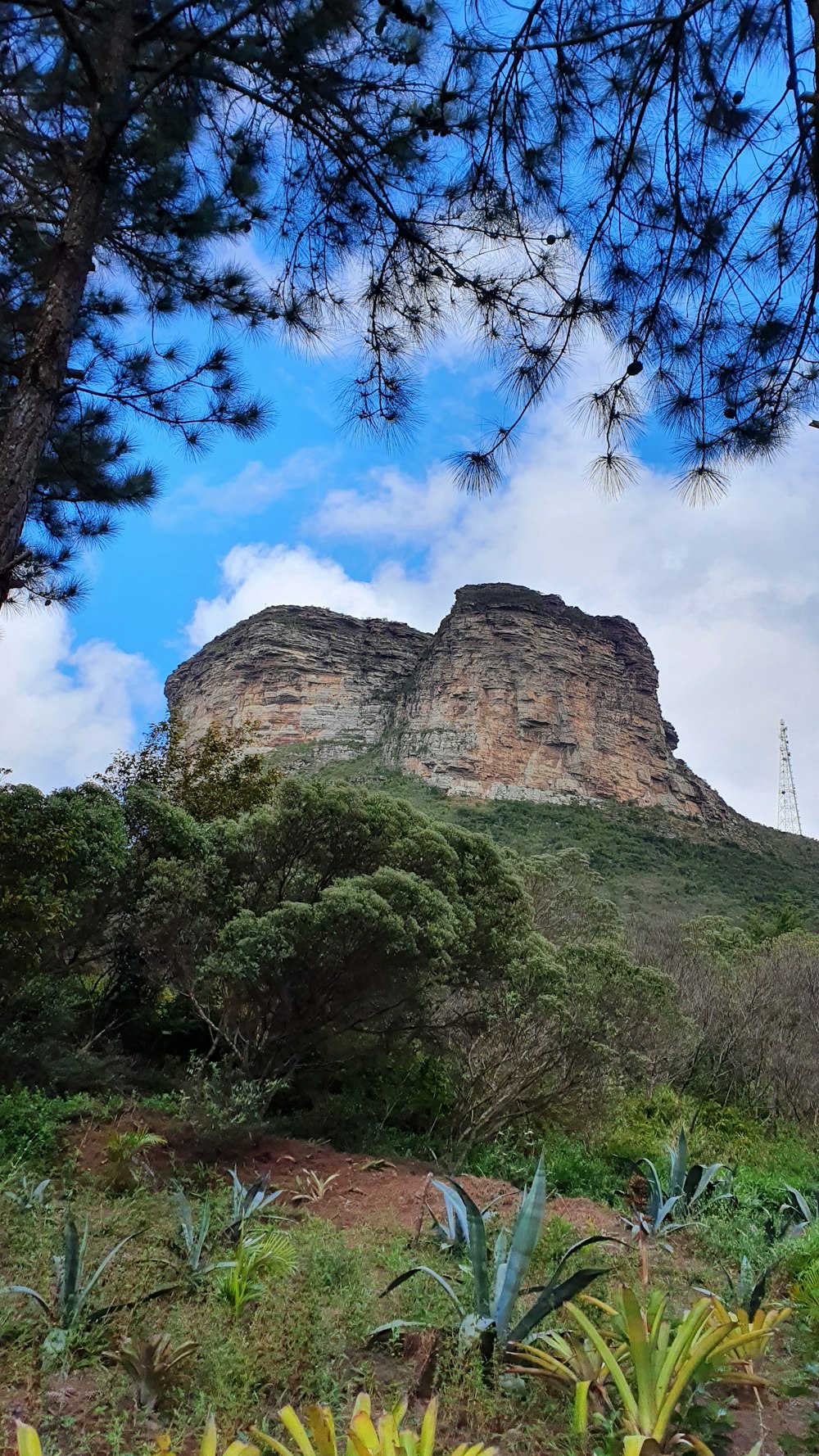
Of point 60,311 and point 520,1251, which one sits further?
point 60,311

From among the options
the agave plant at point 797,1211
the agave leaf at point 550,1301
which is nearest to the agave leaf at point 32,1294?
the agave leaf at point 550,1301

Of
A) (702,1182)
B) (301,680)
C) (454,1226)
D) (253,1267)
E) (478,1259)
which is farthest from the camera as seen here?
(301,680)

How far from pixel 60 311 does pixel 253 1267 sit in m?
4.31

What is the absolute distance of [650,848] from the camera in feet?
132

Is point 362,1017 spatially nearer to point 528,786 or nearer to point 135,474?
point 135,474

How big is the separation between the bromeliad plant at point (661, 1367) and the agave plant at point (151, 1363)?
3.99 ft

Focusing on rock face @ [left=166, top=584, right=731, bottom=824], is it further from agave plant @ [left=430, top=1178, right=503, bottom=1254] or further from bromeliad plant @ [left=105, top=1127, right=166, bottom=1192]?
agave plant @ [left=430, top=1178, right=503, bottom=1254]

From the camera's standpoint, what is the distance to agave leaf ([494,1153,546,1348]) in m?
2.67

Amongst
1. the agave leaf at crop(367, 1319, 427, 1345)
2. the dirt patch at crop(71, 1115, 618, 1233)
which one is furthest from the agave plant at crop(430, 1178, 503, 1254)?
the agave leaf at crop(367, 1319, 427, 1345)

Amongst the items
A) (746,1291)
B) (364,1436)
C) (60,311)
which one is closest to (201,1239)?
(364,1436)

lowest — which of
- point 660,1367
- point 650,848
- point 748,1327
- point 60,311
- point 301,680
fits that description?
point 748,1327

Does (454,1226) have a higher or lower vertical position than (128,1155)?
lower

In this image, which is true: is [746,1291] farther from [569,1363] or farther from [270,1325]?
[270,1325]

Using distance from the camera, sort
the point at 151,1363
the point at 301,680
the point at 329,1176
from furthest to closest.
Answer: the point at 301,680, the point at 329,1176, the point at 151,1363
